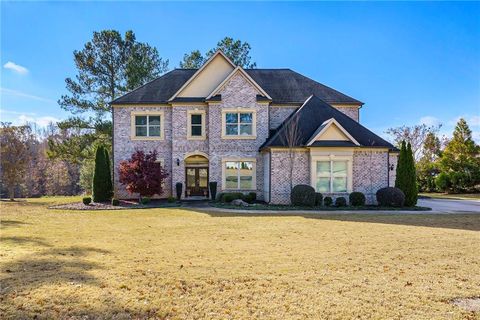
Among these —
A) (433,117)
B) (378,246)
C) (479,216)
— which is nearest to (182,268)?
(378,246)

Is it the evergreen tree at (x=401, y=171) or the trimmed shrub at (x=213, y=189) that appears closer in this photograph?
the evergreen tree at (x=401, y=171)

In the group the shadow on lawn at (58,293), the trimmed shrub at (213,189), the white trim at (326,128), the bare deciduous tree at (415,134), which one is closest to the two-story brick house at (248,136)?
the white trim at (326,128)

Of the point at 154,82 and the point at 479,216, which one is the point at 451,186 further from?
the point at 154,82

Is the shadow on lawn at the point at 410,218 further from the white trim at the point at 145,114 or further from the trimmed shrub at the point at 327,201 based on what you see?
the white trim at the point at 145,114

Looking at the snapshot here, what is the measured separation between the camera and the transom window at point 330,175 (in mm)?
20109

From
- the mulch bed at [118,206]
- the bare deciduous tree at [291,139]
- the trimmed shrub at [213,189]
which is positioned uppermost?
the bare deciduous tree at [291,139]

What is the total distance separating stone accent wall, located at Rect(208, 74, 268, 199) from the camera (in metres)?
22.7

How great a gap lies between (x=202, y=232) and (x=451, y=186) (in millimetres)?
31487

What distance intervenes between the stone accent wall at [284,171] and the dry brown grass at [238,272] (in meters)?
8.10

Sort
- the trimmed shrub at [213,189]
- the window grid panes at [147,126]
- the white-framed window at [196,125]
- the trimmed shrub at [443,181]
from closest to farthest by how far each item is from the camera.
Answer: the trimmed shrub at [213,189]
the white-framed window at [196,125]
the window grid panes at [147,126]
the trimmed shrub at [443,181]

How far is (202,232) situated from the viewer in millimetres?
11203

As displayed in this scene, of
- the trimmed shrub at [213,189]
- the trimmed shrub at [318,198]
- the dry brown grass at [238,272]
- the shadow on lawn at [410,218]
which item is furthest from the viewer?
the trimmed shrub at [213,189]

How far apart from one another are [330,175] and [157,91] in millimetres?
14156

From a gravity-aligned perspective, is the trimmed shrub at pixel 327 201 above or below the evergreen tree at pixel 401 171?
below
